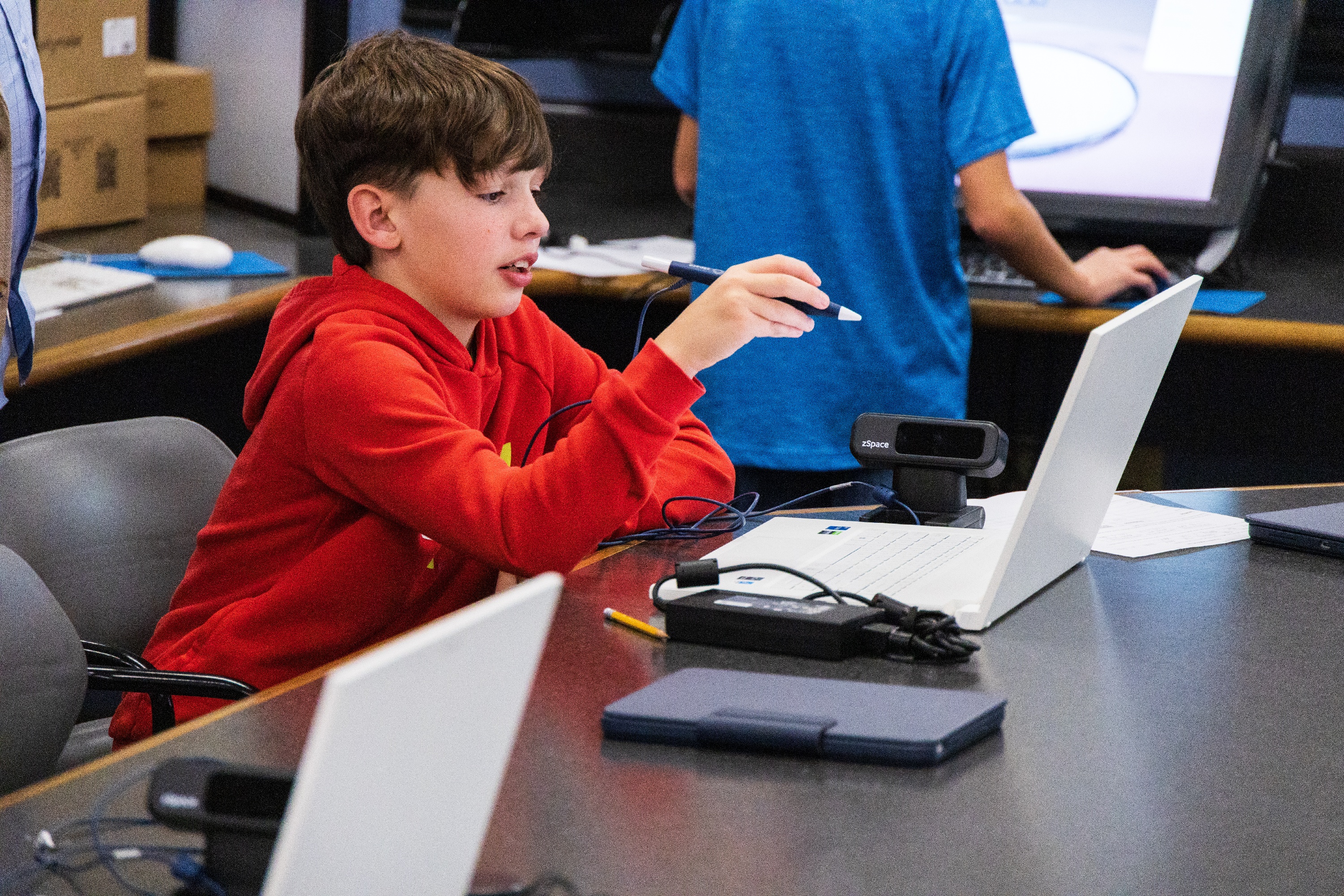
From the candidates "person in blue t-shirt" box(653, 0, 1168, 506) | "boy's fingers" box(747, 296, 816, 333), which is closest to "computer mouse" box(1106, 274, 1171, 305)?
"person in blue t-shirt" box(653, 0, 1168, 506)

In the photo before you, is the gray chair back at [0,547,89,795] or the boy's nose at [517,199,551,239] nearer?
the gray chair back at [0,547,89,795]

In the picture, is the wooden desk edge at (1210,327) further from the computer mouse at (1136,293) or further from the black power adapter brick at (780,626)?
the black power adapter brick at (780,626)

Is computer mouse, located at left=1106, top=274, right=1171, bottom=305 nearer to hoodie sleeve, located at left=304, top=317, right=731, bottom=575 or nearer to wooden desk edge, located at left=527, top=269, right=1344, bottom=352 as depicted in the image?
wooden desk edge, located at left=527, top=269, right=1344, bottom=352

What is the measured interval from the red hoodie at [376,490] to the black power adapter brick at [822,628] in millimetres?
114

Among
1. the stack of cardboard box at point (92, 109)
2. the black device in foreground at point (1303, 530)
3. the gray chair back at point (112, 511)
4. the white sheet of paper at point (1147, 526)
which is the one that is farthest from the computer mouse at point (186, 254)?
the black device in foreground at point (1303, 530)

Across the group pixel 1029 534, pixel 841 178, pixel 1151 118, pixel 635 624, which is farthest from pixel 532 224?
pixel 1151 118

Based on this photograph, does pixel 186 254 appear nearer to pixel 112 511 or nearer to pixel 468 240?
pixel 112 511

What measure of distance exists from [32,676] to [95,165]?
5.82 ft

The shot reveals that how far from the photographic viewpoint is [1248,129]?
95.1 inches

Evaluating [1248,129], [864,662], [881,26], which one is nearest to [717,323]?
[864,662]

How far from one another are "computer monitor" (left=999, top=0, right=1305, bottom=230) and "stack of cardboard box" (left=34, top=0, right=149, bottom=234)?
1.51m

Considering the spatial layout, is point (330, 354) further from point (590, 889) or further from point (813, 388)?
point (813, 388)

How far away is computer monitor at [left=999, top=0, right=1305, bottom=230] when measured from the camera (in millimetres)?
2402

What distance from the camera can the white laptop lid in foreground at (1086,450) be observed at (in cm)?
108
